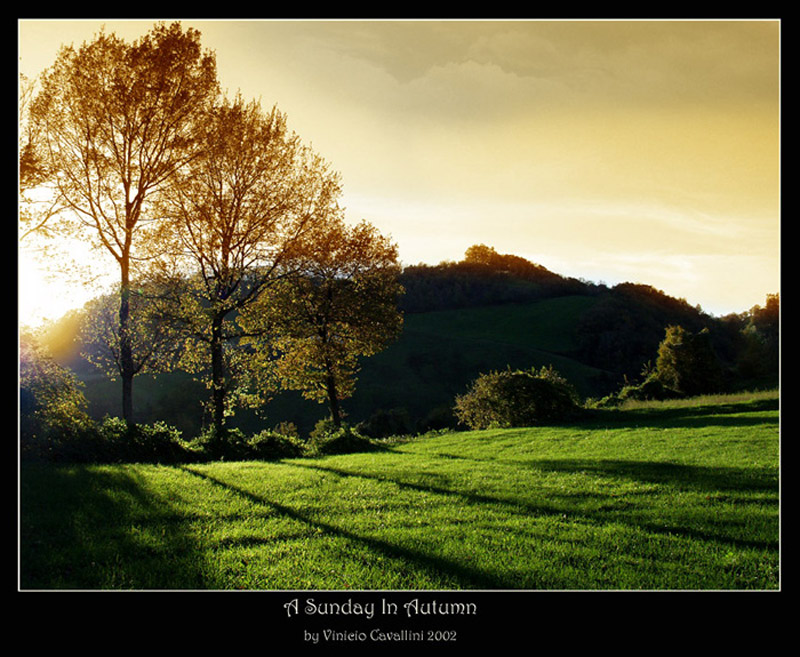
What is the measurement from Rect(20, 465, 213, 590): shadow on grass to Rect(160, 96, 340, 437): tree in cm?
1087

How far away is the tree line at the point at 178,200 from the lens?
17.8m

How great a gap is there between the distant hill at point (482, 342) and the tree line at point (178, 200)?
26.4 m

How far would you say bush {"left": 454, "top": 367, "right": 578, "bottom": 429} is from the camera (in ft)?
107

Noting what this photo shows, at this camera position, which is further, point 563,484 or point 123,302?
point 123,302

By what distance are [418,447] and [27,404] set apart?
15.7m

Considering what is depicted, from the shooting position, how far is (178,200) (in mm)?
20562

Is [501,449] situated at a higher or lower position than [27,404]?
lower

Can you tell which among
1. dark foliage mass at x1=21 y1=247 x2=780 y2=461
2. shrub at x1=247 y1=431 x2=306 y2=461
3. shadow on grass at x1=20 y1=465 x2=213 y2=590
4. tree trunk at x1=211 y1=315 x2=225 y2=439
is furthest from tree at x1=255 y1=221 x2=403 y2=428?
shadow on grass at x1=20 y1=465 x2=213 y2=590

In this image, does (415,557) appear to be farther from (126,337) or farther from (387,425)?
(387,425)

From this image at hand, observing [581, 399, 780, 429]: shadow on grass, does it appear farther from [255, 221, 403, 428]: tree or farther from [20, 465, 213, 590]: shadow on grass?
[20, 465, 213, 590]: shadow on grass
